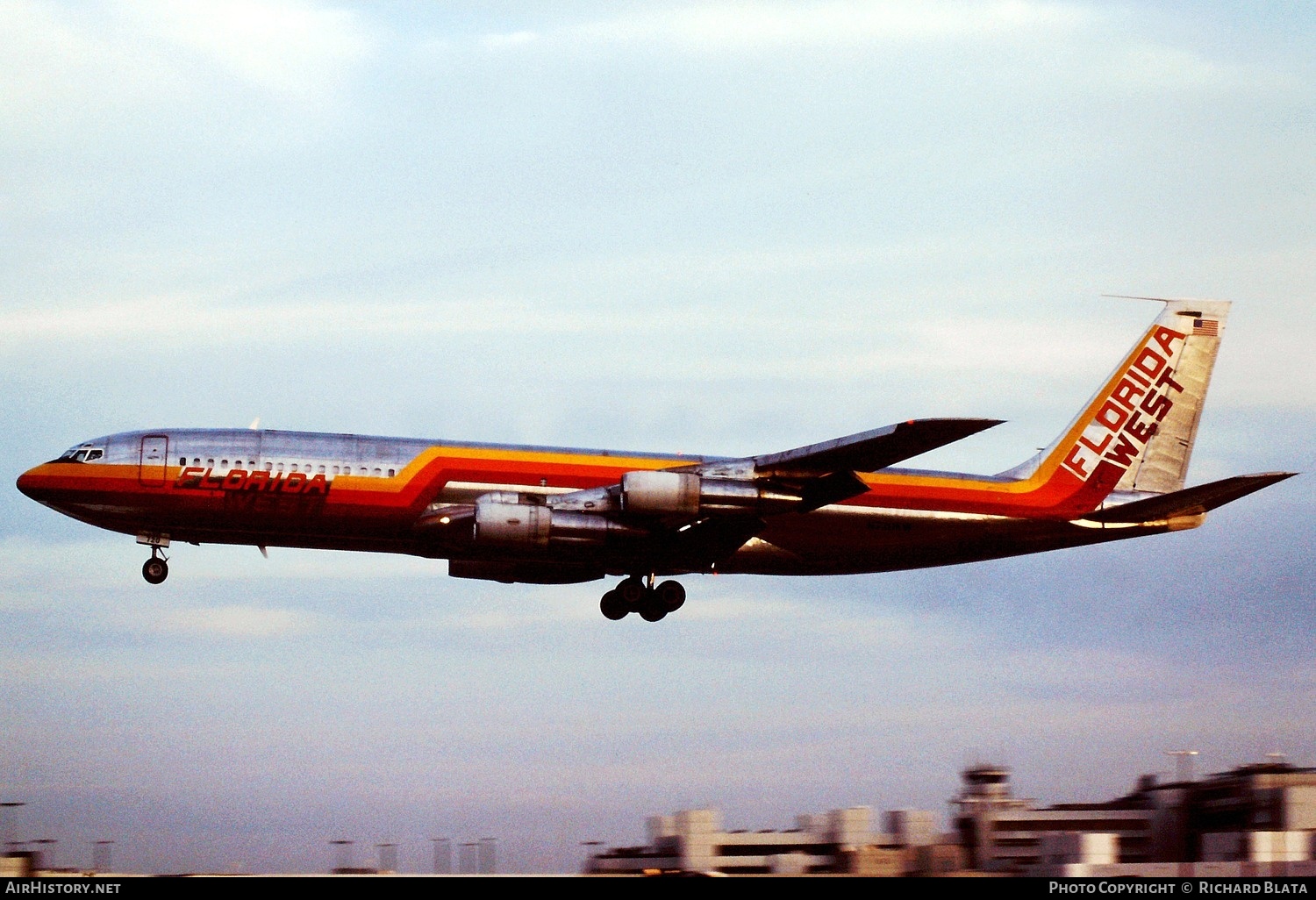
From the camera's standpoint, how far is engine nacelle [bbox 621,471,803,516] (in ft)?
155

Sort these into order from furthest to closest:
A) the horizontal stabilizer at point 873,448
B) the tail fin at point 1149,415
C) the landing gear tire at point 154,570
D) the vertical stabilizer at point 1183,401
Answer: the vertical stabilizer at point 1183,401 < the tail fin at point 1149,415 < the landing gear tire at point 154,570 < the horizontal stabilizer at point 873,448

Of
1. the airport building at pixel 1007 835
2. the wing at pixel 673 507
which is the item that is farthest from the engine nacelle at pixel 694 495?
the airport building at pixel 1007 835

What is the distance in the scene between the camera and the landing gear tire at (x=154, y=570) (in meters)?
50.0

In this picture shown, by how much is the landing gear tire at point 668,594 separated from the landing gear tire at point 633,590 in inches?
14.7

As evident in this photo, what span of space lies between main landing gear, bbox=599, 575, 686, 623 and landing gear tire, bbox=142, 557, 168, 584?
523 inches

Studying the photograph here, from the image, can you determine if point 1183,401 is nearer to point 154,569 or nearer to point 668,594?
point 668,594

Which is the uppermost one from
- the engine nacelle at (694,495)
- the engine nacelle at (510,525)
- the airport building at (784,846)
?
the engine nacelle at (694,495)

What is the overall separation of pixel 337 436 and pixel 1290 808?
4221 cm

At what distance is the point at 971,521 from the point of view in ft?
171

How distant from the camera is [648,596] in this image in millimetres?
51406

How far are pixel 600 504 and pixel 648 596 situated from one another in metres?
4.61

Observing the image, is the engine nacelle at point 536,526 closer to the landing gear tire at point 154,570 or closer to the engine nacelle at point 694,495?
the engine nacelle at point 694,495
